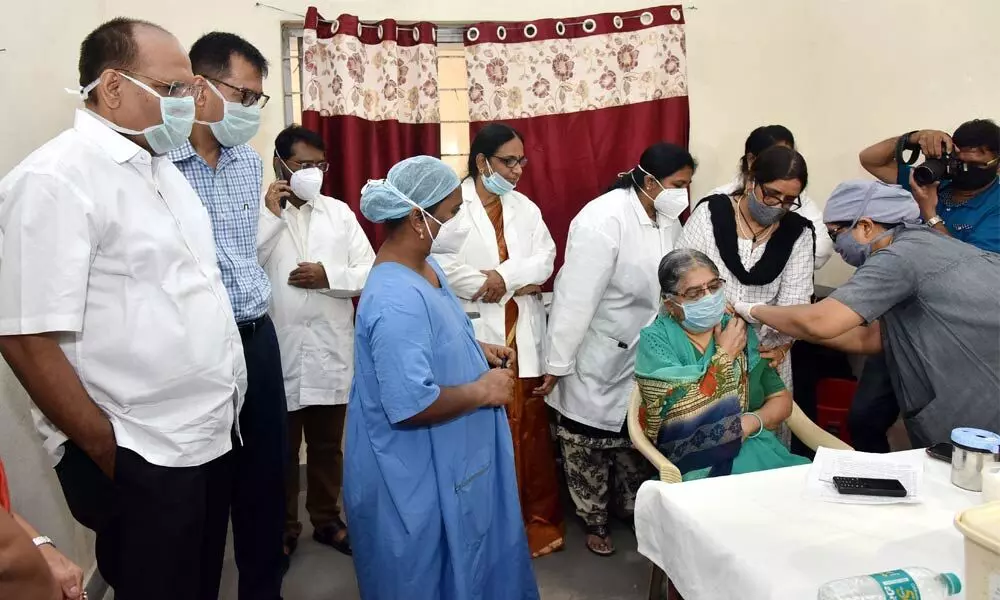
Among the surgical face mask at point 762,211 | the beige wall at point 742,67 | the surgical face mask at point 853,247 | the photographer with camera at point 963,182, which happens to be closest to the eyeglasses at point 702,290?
the surgical face mask at point 853,247

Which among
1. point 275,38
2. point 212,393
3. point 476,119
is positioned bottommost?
point 212,393

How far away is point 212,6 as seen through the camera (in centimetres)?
311

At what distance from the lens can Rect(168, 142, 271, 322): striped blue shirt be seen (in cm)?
190

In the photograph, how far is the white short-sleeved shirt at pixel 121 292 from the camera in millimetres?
1275

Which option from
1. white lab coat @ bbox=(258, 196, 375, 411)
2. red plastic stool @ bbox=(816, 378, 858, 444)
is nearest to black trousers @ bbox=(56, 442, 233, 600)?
white lab coat @ bbox=(258, 196, 375, 411)

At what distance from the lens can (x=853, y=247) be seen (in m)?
1.90

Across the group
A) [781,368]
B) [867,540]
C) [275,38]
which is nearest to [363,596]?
[867,540]

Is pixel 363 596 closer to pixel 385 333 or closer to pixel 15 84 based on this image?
pixel 385 333

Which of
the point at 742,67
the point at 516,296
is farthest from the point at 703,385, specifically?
the point at 742,67

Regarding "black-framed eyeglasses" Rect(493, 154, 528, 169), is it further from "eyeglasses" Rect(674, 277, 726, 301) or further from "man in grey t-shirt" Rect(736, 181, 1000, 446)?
"man in grey t-shirt" Rect(736, 181, 1000, 446)

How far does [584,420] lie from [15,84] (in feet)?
6.94

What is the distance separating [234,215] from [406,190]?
2.10 feet

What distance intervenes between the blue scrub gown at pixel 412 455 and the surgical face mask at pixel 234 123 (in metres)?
0.70

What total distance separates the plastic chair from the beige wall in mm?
1544
